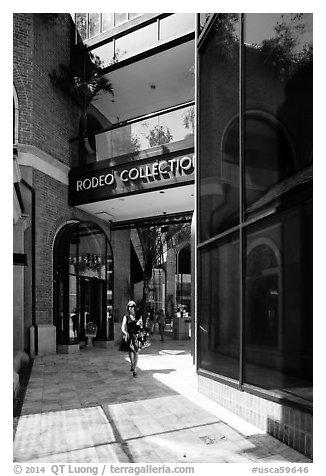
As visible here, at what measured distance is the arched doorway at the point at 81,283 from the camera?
14.3m

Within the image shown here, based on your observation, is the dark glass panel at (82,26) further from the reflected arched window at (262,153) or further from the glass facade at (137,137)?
the reflected arched window at (262,153)

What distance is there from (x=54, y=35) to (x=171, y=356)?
38.3ft

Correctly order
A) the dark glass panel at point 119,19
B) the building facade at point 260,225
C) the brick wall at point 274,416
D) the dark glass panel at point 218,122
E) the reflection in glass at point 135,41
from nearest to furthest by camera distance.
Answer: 1. the brick wall at point 274,416
2. the building facade at point 260,225
3. the dark glass panel at point 218,122
4. the reflection in glass at point 135,41
5. the dark glass panel at point 119,19

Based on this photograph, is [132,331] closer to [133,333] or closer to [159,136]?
[133,333]

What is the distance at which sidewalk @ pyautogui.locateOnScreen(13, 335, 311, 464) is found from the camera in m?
4.79

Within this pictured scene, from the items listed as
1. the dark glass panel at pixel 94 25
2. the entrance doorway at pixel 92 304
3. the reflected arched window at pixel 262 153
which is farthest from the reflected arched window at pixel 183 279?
the reflected arched window at pixel 262 153

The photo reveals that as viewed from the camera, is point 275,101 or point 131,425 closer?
point 131,425

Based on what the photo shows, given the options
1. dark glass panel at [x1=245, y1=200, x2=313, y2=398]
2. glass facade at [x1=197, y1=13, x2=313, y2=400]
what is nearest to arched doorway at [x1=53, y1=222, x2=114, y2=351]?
glass facade at [x1=197, y1=13, x2=313, y2=400]

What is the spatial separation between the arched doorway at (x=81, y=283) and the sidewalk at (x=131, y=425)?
438 centimetres

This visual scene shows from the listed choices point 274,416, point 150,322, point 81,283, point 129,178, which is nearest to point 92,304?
point 81,283

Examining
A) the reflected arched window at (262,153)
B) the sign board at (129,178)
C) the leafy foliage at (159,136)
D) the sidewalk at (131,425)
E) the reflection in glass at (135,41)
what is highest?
the reflection in glass at (135,41)

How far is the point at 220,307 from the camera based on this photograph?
784 centimetres

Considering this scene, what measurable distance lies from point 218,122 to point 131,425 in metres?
5.57
